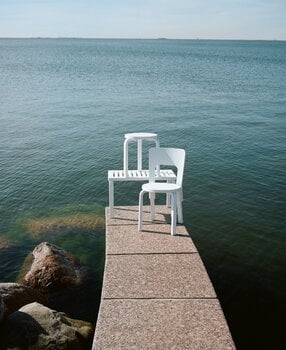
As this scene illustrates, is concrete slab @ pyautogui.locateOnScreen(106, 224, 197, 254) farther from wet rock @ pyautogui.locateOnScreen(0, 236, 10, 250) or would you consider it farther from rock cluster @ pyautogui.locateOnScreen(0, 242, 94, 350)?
wet rock @ pyautogui.locateOnScreen(0, 236, 10, 250)

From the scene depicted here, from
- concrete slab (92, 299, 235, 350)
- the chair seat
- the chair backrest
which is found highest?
the chair backrest

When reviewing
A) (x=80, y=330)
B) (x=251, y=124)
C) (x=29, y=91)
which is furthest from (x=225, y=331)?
(x=29, y=91)

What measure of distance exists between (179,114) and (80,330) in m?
23.6

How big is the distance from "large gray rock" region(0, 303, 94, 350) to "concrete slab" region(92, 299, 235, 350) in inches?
26.3

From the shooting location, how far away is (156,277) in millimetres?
7355

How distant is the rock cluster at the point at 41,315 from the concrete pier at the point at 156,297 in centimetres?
72

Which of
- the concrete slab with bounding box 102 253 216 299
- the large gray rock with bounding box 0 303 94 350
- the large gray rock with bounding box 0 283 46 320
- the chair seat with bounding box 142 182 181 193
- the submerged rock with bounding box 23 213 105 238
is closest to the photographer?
the large gray rock with bounding box 0 303 94 350

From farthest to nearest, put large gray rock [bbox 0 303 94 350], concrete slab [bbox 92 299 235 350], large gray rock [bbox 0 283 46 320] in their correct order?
large gray rock [bbox 0 283 46 320] → large gray rock [bbox 0 303 94 350] → concrete slab [bbox 92 299 235 350]

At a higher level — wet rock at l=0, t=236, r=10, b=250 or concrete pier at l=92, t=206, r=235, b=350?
concrete pier at l=92, t=206, r=235, b=350

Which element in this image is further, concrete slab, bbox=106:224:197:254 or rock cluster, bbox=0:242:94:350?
concrete slab, bbox=106:224:197:254

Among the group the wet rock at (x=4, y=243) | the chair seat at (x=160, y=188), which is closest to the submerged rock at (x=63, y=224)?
the wet rock at (x=4, y=243)

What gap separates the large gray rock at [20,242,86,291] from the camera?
8812 mm

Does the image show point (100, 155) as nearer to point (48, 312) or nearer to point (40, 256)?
point (40, 256)

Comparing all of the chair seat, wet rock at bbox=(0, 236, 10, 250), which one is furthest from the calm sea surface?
the chair seat
